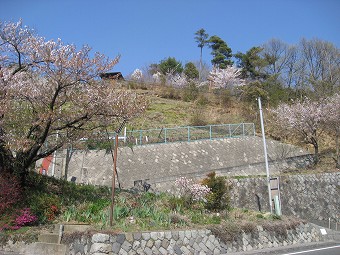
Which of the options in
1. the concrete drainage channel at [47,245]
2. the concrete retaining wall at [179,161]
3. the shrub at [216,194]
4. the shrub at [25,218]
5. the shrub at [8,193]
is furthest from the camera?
the concrete retaining wall at [179,161]

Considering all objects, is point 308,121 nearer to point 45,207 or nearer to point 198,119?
point 198,119

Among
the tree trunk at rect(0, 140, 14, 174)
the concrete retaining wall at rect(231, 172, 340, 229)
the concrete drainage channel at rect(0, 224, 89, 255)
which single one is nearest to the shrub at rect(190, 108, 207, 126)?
the concrete retaining wall at rect(231, 172, 340, 229)

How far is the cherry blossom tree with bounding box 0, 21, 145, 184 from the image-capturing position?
36.8 ft

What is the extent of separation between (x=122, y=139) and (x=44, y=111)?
11086 millimetres

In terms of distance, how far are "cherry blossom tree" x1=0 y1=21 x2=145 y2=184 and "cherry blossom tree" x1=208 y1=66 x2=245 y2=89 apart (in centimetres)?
3751

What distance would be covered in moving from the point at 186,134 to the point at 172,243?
1674cm

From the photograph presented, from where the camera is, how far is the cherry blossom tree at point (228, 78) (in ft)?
161

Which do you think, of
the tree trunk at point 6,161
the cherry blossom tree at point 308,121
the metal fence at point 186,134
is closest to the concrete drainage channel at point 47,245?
the tree trunk at point 6,161

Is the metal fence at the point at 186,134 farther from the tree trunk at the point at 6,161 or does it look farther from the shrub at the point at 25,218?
the shrub at the point at 25,218

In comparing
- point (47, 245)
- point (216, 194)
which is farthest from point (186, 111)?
point (47, 245)

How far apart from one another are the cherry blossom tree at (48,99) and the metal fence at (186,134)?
919 centimetres

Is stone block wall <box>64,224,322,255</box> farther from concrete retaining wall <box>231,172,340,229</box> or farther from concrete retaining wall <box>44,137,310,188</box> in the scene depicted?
concrete retaining wall <box>44,137,310,188</box>

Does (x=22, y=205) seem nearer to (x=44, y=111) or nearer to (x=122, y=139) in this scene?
(x=44, y=111)

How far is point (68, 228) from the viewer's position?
9.88 meters
